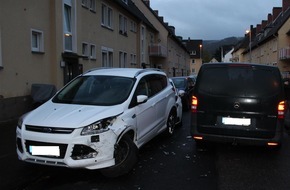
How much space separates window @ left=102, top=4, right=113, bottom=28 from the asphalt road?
16.3 meters

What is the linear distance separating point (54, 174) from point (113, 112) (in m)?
1.39

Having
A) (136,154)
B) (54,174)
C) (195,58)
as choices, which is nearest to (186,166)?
(136,154)

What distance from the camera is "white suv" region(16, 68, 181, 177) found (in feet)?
18.0

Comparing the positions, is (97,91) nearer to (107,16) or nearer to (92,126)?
(92,126)

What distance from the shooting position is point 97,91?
698 centimetres

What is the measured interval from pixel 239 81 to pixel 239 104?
44cm

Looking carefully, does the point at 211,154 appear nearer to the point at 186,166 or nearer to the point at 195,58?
the point at 186,166

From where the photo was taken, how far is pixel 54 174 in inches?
241

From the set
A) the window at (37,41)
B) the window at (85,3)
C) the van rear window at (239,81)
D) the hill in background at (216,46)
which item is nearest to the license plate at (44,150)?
the van rear window at (239,81)

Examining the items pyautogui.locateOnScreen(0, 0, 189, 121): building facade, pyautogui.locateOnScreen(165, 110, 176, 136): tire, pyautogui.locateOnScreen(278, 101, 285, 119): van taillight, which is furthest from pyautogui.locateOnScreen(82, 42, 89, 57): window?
pyautogui.locateOnScreen(278, 101, 285, 119): van taillight

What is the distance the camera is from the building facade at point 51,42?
12387 millimetres

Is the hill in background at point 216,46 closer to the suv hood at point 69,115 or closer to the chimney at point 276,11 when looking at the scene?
the chimney at point 276,11

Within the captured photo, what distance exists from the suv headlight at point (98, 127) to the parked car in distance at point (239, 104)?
2181 mm

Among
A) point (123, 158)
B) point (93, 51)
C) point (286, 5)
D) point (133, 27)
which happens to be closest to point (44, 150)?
point (123, 158)
